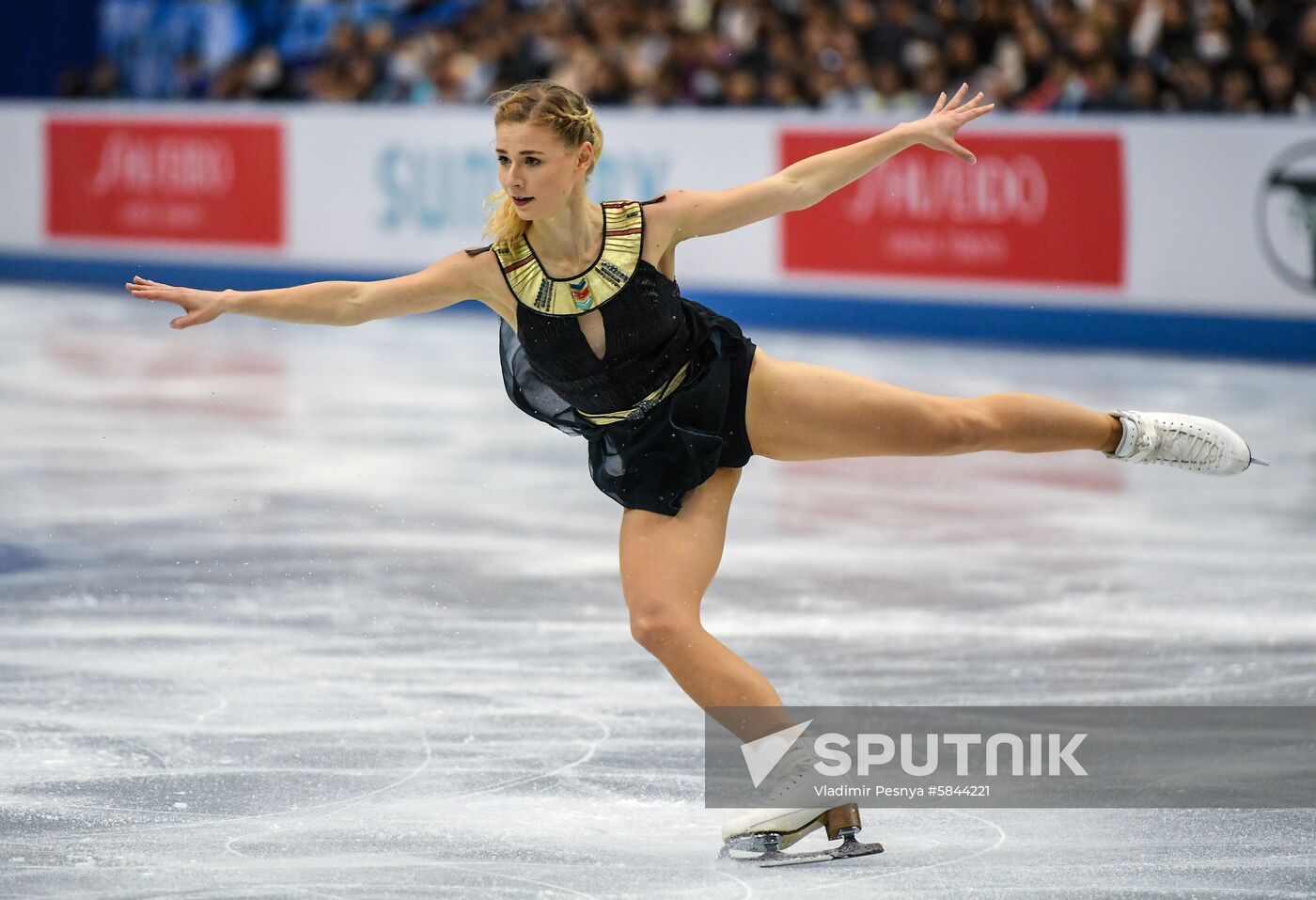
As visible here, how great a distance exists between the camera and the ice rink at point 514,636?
3.65 meters

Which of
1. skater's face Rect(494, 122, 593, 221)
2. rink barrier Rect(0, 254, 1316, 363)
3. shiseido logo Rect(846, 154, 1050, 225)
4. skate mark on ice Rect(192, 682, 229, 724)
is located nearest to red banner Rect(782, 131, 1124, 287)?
shiseido logo Rect(846, 154, 1050, 225)

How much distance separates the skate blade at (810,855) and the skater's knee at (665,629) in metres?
0.42

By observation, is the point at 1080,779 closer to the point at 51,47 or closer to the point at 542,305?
the point at 542,305

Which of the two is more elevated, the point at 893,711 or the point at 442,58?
the point at 442,58

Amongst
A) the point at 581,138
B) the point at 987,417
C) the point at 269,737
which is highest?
the point at 581,138

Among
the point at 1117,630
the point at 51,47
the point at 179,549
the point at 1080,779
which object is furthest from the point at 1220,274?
the point at 51,47

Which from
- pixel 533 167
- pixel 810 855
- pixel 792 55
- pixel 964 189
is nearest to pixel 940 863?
pixel 810 855

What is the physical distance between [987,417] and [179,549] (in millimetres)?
3259

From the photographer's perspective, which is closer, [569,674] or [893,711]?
[893,711]

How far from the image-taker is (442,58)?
1530cm

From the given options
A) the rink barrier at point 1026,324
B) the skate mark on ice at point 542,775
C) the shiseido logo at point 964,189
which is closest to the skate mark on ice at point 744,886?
the skate mark on ice at point 542,775

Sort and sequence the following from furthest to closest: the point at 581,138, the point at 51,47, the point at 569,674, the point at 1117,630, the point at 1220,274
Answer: the point at 51,47 → the point at 1220,274 → the point at 1117,630 → the point at 569,674 → the point at 581,138

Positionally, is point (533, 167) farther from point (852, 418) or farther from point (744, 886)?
point (744, 886)

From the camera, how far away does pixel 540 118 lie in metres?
3.70
